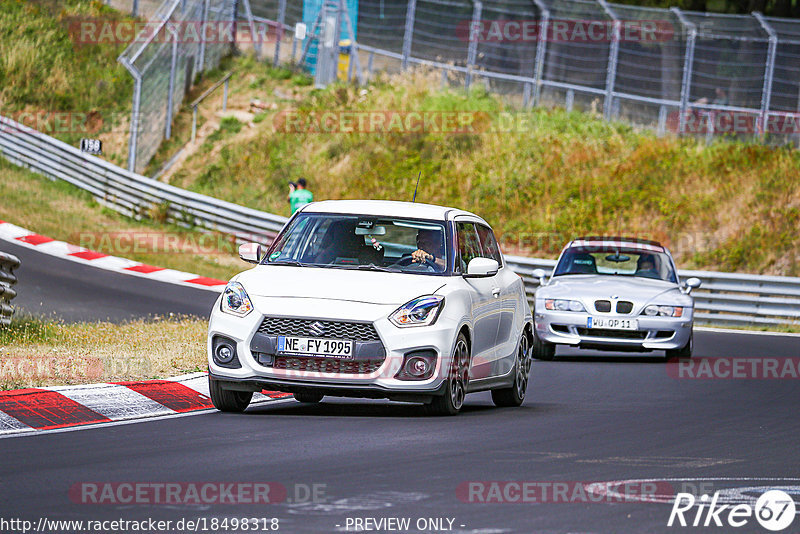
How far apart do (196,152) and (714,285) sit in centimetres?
1555

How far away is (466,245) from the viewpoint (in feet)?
39.2

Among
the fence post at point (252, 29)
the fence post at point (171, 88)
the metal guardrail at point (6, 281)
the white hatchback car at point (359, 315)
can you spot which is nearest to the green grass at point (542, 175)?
the fence post at point (171, 88)

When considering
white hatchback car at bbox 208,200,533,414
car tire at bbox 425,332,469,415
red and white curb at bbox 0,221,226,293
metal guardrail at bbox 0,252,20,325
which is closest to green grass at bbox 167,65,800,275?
red and white curb at bbox 0,221,226,293

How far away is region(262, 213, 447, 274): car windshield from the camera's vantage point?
37.0 feet

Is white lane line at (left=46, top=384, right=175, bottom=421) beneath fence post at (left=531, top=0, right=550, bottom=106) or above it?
beneath

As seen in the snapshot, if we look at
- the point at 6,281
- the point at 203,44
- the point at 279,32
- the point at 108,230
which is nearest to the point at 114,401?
the point at 6,281

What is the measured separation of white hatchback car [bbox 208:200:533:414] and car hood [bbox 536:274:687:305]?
5887mm

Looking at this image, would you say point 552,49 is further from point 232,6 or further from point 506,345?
point 506,345

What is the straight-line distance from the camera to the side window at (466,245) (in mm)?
11602

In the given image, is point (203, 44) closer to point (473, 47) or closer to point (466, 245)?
point (473, 47)

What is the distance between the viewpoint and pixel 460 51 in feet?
116

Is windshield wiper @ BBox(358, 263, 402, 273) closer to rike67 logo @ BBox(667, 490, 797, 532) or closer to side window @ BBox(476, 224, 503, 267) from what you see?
side window @ BBox(476, 224, 503, 267)

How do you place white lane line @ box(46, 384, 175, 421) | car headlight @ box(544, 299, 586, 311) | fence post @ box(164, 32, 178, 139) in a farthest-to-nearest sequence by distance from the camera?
fence post @ box(164, 32, 178, 139) < car headlight @ box(544, 299, 586, 311) < white lane line @ box(46, 384, 175, 421)

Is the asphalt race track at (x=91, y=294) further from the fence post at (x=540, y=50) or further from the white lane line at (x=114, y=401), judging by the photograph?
the fence post at (x=540, y=50)
